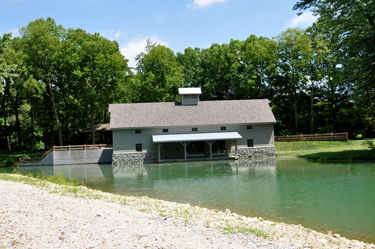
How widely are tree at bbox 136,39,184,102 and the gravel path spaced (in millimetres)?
30570

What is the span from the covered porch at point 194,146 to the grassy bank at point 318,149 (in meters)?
5.42

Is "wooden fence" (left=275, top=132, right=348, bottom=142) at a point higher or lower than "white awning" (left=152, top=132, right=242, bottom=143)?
lower

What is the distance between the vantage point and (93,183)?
17125 millimetres

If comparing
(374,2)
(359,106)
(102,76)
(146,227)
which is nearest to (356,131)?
(359,106)

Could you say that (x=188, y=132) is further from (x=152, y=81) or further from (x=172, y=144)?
(x=152, y=81)

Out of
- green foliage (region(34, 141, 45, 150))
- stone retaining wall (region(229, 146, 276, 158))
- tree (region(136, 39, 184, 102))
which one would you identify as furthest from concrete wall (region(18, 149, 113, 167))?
green foliage (region(34, 141, 45, 150))

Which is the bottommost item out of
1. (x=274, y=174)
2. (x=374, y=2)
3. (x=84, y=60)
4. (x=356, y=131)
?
(x=274, y=174)

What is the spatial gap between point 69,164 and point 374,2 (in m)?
27.7

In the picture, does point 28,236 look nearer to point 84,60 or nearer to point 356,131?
point 84,60

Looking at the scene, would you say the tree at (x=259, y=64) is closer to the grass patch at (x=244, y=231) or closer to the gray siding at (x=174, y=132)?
the gray siding at (x=174, y=132)

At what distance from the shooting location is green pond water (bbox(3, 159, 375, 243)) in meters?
8.86

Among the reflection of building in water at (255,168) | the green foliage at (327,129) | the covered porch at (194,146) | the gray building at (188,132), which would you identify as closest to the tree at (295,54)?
the green foliage at (327,129)

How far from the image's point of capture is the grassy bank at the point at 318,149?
83.0 feet

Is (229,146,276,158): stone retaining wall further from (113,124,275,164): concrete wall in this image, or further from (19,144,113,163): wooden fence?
(19,144,113,163): wooden fence
